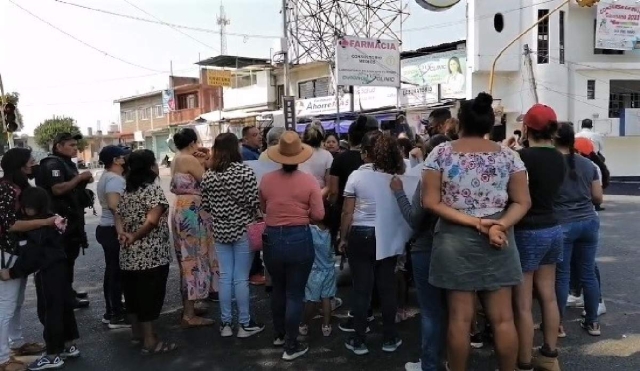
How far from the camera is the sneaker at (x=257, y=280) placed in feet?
21.7

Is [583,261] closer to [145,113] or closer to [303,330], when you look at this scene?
[303,330]

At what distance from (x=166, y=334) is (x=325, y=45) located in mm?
21836

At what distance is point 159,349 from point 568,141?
12.3ft

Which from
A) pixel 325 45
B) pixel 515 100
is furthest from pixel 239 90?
pixel 515 100

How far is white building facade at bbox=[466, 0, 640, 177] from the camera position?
2277 cm

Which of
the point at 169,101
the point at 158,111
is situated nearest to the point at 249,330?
the point at 169,101

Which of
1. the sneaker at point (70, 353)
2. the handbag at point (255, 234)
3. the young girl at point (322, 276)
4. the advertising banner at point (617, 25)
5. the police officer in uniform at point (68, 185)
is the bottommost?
the sneaker at point (70, 353)

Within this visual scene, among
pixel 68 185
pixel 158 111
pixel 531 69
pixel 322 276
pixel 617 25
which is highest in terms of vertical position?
pixel 617 25

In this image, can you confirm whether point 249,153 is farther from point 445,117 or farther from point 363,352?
point 363,352

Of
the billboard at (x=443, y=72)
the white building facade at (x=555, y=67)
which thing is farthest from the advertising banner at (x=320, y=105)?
the white building facade at (x=555, y=67)

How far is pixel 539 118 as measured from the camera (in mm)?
3639

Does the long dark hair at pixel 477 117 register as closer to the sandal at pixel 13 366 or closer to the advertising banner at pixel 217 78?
the sandal at pixel 13 366

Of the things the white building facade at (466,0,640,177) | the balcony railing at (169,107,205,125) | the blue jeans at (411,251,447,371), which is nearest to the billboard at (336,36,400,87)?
the white building facade at (466,0,640,177)

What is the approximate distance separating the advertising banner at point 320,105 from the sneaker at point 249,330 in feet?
67.9
